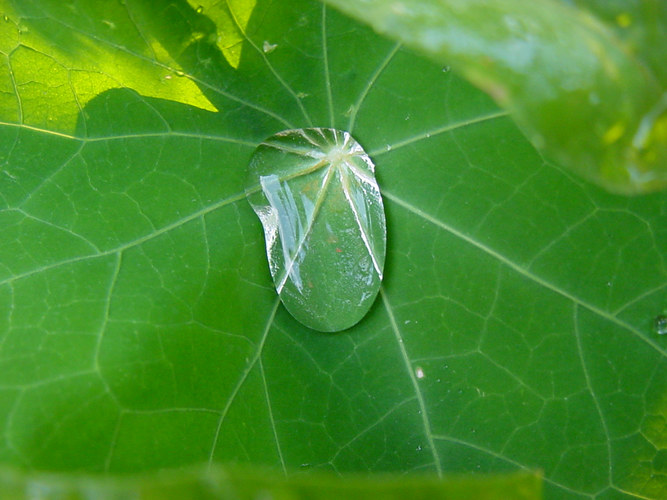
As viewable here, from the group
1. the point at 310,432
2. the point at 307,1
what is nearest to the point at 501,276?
the point at 310,432

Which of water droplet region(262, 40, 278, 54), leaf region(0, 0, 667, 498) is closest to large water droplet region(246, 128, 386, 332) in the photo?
leaf region(0, 0, 667, 498)

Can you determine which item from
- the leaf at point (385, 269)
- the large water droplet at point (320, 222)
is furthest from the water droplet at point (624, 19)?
the large water droplet at point (320, 222)

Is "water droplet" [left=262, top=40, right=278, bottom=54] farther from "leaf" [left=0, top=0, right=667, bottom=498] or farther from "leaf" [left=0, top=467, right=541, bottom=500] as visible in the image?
"leaf" [left=0, top=467, right=541, bottom=500]

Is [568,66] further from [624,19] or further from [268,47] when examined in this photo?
[268,47]

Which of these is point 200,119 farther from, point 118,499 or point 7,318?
point 118,499

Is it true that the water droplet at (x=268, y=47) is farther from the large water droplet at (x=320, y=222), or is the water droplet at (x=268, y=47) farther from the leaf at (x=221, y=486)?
the leaf at (x=221, y=486)
